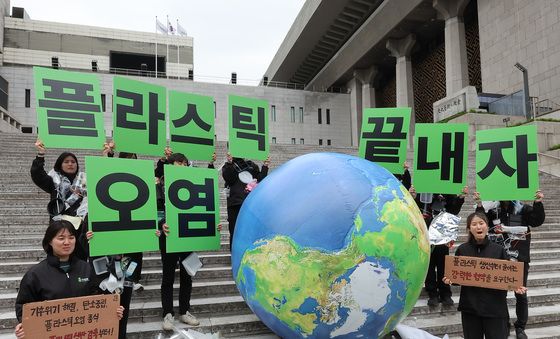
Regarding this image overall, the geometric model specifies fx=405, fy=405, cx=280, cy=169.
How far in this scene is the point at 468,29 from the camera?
81.9ft

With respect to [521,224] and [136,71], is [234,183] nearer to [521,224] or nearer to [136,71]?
[521,224]

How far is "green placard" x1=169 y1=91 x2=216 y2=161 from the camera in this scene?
5125 millimetres

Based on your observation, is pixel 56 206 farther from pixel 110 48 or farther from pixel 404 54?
pixel 110 48

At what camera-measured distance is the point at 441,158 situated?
5.14m

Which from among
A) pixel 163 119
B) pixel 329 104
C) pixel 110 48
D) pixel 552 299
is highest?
pixel 110 48

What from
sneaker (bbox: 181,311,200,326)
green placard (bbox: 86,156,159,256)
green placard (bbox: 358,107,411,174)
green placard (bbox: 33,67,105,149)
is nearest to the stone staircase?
sneaker (bbox: 181,311,200,326)

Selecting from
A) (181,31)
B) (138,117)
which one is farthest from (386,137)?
(181,31)

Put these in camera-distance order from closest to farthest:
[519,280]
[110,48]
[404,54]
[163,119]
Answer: [519,280] < [163,119] < [404,54] < [110,48]

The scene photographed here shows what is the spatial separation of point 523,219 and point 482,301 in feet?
4.91

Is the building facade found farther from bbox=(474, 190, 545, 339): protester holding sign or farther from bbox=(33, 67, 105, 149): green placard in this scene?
bbox=(474, 190, 545, 339): protester holding sign

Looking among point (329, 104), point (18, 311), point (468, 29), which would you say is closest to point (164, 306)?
point (18, 311)

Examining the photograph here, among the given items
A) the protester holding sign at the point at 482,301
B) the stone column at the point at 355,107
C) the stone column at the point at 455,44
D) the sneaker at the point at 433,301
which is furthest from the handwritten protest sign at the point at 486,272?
the stone column at the point at 355,107

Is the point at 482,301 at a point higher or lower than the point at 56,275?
lower

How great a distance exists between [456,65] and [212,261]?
22097 mm
